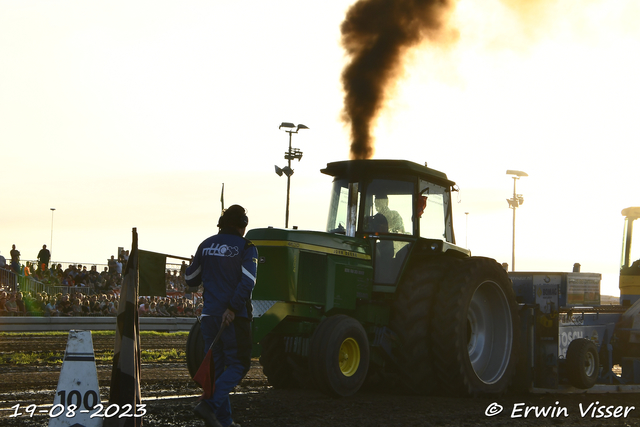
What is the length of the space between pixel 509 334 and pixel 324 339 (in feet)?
10.2

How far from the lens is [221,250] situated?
21.7ft

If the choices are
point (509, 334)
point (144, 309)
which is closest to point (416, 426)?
point (509, 334)

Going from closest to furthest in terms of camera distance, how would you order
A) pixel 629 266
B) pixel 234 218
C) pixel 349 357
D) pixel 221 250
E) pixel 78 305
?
pixel 221 250, pixel 234 218, pixel 349 357, pixel 629 266, pixel 78 305

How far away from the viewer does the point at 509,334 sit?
388 inches

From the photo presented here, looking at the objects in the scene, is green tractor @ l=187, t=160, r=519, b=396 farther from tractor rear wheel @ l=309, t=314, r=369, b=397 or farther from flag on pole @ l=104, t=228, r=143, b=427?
flag on pole @ l=104, t=228, r=143, b=427

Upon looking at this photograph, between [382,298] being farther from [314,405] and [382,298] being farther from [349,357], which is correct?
[314,405]

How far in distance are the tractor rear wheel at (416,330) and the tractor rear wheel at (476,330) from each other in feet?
0.36

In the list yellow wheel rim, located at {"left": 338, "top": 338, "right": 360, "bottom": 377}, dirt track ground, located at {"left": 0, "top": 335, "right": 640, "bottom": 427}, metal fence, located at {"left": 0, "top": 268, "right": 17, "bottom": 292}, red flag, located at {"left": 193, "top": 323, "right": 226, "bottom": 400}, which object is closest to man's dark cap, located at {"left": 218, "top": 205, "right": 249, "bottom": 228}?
red flag, located at {"left": 193, "top": 323, "right": 226, "bottom": 400}

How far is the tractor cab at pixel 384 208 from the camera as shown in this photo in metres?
9.41

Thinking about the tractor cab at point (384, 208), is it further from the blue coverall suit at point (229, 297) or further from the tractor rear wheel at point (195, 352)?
the blue coverall suit at point (229, 297)

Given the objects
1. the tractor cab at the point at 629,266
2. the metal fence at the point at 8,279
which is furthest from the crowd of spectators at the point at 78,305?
the tractor cab at the point at 629,266

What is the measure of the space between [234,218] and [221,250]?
0.32m

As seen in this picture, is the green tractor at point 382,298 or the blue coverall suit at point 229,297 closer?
the blue coverall suit at point 229,297

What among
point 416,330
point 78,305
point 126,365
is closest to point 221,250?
point 126,365
